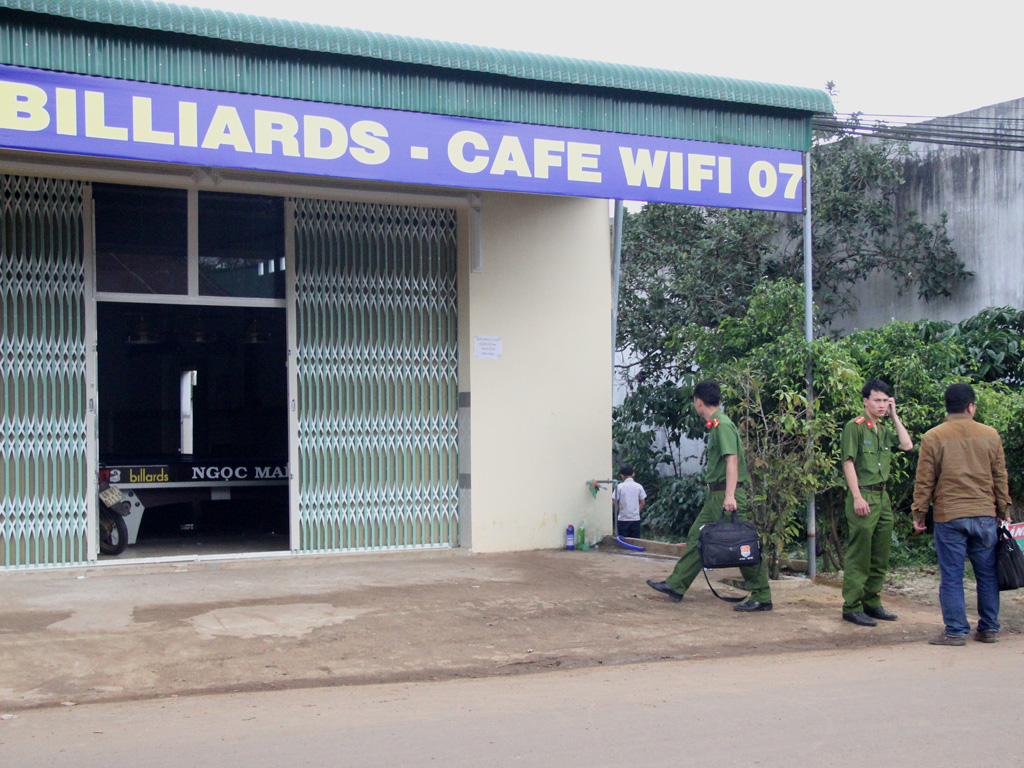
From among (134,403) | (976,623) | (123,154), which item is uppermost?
(123,154)

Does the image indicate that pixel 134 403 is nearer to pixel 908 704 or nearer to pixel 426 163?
pixel 426 163

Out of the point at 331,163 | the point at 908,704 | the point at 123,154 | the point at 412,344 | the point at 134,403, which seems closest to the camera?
the point at 908,704

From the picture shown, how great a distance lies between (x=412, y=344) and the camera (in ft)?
33.3

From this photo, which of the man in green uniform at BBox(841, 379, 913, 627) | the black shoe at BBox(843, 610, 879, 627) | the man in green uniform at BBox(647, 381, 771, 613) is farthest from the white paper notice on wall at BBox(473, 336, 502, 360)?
the black shoe at BBox(843, 610, 879, 627)

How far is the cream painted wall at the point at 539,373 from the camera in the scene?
10195 mm

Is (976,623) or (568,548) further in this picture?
(568,548)

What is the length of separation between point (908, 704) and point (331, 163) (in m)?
5.46

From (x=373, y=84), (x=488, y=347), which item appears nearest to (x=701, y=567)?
(x=488, y=347)

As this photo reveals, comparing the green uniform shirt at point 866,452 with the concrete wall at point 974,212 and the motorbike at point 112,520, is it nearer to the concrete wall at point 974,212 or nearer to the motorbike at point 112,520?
the motorbike at point 112,520

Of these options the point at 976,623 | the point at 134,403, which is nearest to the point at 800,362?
the point at 976,623

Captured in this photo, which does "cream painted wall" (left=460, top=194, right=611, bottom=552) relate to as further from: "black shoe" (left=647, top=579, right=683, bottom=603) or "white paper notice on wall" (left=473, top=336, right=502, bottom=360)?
"black shoe" (left=647, top=579, right=683, bottom=603)

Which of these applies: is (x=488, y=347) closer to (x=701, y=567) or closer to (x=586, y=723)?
(x=701, y=567)

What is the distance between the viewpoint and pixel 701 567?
7.76 metres

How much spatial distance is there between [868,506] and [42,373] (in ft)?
22.1
